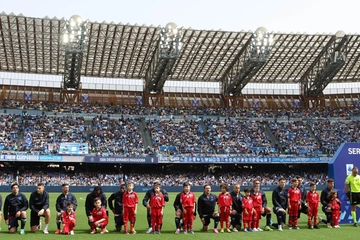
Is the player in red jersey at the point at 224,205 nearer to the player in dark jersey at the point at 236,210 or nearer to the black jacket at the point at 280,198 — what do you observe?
the player in dark jersey at the point at 236,210

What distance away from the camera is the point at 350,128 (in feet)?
173

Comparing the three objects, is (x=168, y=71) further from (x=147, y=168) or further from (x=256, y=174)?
(x=256, y=174)

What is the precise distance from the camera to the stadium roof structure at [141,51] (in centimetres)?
3956

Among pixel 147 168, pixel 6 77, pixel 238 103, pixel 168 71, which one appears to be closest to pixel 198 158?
pixel 147 168

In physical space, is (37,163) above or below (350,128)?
below

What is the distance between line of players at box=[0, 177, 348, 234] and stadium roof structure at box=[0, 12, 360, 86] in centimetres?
2718

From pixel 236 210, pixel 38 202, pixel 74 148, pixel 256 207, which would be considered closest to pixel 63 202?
pixel 38 202

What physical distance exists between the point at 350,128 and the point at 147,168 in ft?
85.5

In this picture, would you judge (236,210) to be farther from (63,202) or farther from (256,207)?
(63,202)

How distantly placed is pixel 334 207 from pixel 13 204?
405 inches

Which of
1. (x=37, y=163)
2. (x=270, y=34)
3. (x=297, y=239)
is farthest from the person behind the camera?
(x=37, y=163)

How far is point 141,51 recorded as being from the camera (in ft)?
148

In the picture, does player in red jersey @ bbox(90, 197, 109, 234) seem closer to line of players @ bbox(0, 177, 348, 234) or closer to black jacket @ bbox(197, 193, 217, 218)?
line of players @ bbox(0, 177, 348, 234)

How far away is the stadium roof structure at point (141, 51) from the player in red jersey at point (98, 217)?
2760 cm
